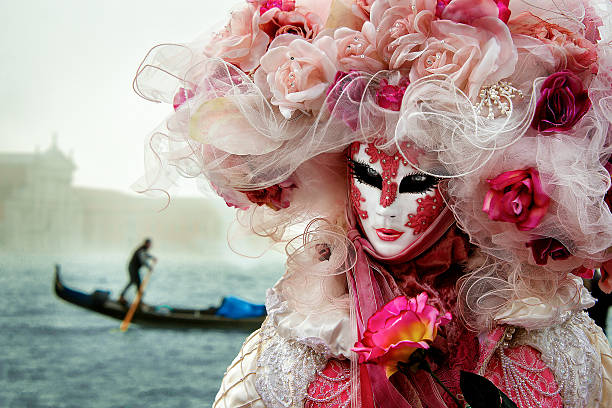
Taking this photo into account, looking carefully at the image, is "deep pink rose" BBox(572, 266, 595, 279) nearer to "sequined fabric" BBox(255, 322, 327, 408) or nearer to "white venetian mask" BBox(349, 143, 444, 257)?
"white venetian mask" BBox(349, 143, 444, 257)

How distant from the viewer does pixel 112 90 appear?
361 cm

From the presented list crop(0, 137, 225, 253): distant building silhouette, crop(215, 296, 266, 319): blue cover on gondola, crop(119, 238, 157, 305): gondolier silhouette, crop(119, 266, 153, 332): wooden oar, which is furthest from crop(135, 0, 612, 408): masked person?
crop(119, 266, 153, 332): wooden oar

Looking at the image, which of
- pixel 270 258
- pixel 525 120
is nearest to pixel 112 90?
pixel 270 258

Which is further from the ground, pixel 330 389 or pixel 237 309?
pixel 330 389

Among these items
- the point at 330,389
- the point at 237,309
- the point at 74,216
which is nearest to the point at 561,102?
the point at 330,389

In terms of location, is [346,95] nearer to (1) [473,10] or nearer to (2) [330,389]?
(1) [473,10]

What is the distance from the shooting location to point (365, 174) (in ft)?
3.34

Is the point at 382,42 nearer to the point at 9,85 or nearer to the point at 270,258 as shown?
the point at 9,85

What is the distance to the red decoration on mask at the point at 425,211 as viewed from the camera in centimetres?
98

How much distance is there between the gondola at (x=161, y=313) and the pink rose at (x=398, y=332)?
9.68 feet

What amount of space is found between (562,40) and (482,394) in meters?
0.53

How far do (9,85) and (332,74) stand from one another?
3.02 m

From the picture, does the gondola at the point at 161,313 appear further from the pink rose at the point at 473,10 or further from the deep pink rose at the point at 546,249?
the pink rose at the point at 473,10

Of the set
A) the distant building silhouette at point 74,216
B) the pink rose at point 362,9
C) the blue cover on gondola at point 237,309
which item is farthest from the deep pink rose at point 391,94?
the blue cover on gondola at point 237,309
